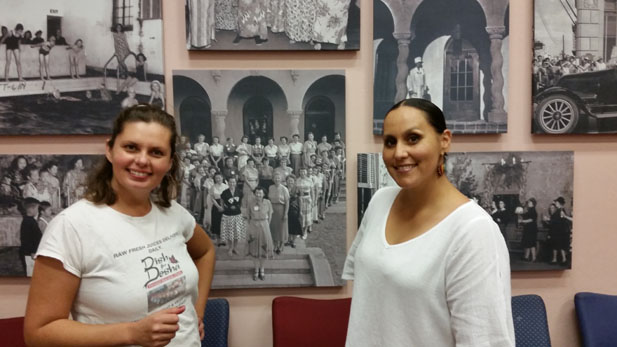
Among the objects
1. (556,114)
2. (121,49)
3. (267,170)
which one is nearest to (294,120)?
(267,170)

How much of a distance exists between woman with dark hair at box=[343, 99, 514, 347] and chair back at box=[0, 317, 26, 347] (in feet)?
4.57

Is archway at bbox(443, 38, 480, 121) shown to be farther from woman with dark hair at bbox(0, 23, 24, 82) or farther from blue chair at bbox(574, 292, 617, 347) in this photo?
woman with dark hair at bbox(0, 23, 24, 82)

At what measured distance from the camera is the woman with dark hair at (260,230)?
5.77ft

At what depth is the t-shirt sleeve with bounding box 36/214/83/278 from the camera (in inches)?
39.9

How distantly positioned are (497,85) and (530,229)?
65 cm

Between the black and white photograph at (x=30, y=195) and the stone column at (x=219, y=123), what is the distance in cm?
50

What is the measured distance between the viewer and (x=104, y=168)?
46.4 inches

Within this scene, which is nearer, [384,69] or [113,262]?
[113,262]

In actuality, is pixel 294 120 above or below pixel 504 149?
above

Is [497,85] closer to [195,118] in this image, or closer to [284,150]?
[284,150]

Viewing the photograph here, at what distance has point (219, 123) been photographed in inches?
68.1

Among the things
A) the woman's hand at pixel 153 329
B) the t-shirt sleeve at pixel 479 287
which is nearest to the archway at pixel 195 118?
the woman's hand at pixel 153 329

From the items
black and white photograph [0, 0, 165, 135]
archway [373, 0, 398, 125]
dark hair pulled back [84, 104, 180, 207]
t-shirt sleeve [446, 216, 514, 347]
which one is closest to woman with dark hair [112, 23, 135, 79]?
black and white photograph [0, 0, 165, 135]

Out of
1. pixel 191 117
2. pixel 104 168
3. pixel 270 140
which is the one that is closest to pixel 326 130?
pixel 270 140
